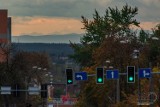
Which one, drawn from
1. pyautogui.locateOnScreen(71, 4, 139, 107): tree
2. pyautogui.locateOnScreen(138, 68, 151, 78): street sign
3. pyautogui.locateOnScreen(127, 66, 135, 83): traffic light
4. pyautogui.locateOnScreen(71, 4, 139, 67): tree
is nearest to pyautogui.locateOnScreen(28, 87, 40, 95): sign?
pyautogui.locateOnScreen(71, 4, 139, 107): tree

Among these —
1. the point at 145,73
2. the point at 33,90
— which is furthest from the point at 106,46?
the point at 145,73

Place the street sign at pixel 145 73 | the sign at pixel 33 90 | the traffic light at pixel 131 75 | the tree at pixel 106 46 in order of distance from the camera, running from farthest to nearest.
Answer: the tree at pixel 106 46, the sign at pixel 33 90, the street sign at pixel 145 73, the traffic light at pixel 131 75

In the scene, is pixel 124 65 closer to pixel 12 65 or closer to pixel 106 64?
pixel 106 64

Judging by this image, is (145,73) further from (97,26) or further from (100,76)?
(97,26)

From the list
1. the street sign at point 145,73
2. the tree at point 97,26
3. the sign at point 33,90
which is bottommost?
the sign at point 33,90

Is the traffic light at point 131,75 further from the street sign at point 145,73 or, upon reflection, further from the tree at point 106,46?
the tree at point 106,46

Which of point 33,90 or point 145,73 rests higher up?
point 145,73

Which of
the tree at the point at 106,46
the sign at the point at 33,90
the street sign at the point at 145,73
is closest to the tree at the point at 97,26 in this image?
the tree at the point at 106,46

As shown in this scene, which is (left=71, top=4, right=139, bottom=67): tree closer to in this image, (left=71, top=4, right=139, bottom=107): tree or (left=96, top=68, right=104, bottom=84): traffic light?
(left=71, top=4, right=139, bottom=107): tree

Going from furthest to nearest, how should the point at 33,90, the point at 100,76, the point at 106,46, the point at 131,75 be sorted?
the point at 106,46, the point at 33,90, the point at 100,76, the point at 131,75

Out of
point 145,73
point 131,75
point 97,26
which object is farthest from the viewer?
point 97,26

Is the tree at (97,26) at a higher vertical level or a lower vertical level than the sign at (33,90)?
higher

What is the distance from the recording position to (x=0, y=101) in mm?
98500

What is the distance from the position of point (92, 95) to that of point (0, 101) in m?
12.8
